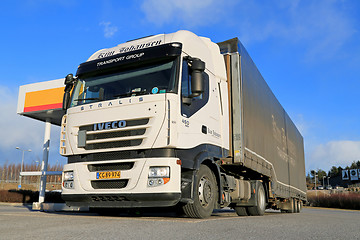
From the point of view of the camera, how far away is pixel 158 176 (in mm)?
5613

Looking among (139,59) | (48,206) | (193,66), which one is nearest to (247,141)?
(193,66)

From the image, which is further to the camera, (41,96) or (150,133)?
(41,96)

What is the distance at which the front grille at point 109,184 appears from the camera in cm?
591

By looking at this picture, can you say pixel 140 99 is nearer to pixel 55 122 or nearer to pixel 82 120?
pixel 82 120

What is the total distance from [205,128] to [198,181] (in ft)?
3.48

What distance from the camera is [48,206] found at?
14188 mm

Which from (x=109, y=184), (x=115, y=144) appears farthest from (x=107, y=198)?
(x=115, y=144)

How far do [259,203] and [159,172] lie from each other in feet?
16.9

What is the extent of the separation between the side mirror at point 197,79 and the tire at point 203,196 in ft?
4.82

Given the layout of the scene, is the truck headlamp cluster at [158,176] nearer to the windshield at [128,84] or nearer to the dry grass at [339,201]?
the windshield at [128,84]

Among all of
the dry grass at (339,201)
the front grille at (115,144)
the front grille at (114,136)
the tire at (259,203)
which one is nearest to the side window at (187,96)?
the front grille at (114,136)

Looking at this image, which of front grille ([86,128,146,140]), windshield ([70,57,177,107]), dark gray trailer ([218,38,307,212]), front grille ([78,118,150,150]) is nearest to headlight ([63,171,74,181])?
front grille ([78,118,150,150])

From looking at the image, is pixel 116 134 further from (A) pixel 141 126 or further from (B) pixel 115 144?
(A) pixel 141 126

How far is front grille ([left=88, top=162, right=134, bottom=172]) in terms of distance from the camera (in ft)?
19.5
